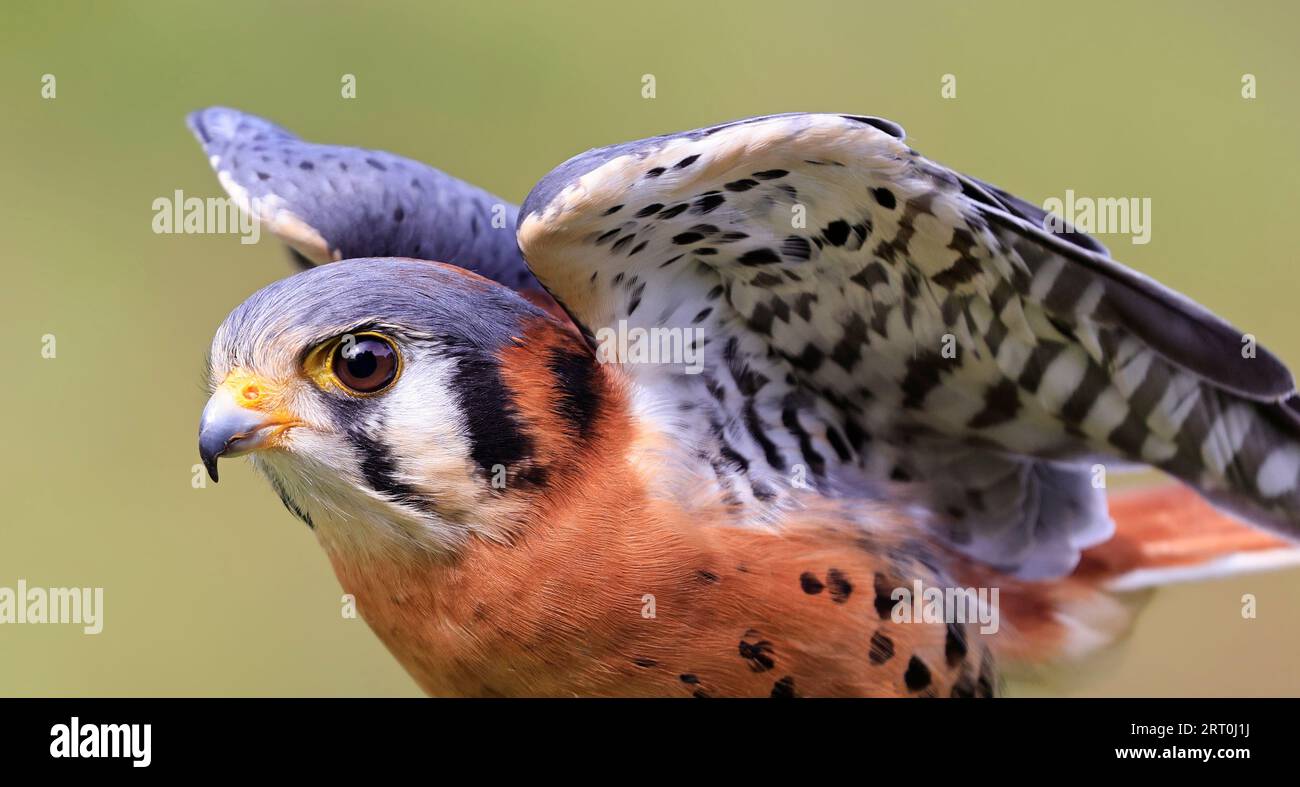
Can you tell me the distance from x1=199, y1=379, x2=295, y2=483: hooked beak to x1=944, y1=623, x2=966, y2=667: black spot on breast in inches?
56.8

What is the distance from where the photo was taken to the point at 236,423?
90.7 inches

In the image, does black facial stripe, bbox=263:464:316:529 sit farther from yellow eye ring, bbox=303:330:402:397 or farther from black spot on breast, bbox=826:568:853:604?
black spot on breast, bbox=826:568:853:604

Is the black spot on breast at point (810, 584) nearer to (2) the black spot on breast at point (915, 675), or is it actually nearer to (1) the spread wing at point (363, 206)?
(2) the black spot on breast at point (915, 675)

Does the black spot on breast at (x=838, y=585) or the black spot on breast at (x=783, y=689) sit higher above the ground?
the black spot on breast at (x=838, y=585)

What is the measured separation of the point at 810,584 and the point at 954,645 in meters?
0.40

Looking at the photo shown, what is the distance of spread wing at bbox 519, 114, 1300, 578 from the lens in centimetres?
224

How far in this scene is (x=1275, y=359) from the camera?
233cm

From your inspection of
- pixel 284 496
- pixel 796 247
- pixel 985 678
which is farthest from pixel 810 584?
pixel 284 496

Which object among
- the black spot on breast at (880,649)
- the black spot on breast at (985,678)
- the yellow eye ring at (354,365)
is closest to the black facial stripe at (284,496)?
the yellow eye ring at (354,365)

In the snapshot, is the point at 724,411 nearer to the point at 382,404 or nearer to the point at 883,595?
the point at 883,595

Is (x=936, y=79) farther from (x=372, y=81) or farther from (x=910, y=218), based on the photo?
(x=910, y=218)

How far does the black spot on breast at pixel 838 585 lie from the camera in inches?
104

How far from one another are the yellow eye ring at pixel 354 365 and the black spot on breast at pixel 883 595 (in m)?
1.10

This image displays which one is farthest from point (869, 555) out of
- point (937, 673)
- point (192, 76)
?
point (192, 76)
